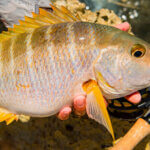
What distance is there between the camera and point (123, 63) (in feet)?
3.23

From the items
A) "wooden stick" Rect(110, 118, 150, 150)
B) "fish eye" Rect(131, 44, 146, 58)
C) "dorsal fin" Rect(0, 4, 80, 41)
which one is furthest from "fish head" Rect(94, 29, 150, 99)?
"wooden stick" Rect(110, 118, 150, 150)

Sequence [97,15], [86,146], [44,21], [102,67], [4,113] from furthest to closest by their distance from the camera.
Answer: [97,15] < [86,146] < [4,113] < [44,21] < [102,67]

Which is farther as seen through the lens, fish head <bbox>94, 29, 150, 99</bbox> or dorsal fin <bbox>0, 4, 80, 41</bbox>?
dorsal fin <bbox>0, 4, 80, 41</bbox>

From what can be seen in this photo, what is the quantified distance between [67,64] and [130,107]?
77 centimetres

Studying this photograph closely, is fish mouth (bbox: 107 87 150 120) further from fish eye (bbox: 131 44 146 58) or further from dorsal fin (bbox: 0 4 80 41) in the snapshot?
dorsal fin (bbox: 0 4 80 41)

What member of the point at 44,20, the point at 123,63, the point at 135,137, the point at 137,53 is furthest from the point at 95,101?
the point at 44,20

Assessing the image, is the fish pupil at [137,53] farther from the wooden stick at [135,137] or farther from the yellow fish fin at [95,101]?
the wooden stick at [135,137]

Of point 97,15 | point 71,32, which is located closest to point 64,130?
point 71,32

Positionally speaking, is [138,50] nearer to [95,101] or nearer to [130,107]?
[95,101]

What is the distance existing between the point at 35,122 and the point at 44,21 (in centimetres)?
131

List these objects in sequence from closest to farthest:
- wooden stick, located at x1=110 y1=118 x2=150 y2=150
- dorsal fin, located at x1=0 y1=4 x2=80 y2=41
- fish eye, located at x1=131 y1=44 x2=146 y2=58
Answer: fish eye, located at x1=131 y1=44 x2=146 y2=58 → dorsal fin, located at x1=0 y1=4 x2=80 y2=41 → wooden stick, located at x1=110 y1=118 x2=150 y2=150

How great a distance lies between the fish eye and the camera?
97 centimetres

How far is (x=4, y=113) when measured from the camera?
125cm

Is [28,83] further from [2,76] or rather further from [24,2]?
[24,2]
